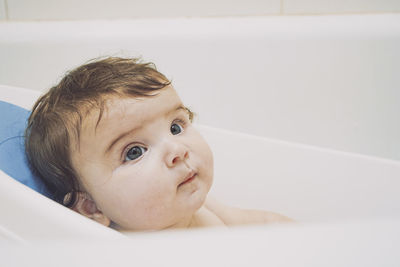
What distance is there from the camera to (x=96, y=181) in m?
0.52

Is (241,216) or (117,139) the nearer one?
(117,139)

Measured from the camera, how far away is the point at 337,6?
42.8 inches

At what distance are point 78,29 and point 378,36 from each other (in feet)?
2.28

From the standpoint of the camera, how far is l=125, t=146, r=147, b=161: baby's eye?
524mm

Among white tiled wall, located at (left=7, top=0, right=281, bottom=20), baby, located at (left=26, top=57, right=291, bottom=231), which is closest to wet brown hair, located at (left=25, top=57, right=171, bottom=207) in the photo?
baby, located at (left=26, top=57, right=291, bottom=231)

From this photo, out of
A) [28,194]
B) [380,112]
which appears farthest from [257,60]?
[28,194]

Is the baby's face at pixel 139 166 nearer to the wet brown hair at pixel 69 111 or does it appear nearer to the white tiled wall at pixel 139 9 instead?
the wet brown hair at pixel 69 111

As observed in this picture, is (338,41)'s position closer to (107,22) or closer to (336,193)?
(336,193)

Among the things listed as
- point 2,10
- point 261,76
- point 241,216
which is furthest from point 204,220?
point 2,10

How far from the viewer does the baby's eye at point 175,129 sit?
56 centimetres

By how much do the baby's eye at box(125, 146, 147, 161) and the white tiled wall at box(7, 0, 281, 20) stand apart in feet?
2.11

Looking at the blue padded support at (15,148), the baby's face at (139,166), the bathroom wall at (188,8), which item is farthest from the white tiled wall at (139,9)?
the baby's face at (139,166)

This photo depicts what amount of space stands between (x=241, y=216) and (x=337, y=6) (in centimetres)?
66

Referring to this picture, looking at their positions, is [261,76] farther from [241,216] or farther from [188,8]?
[241,216]
